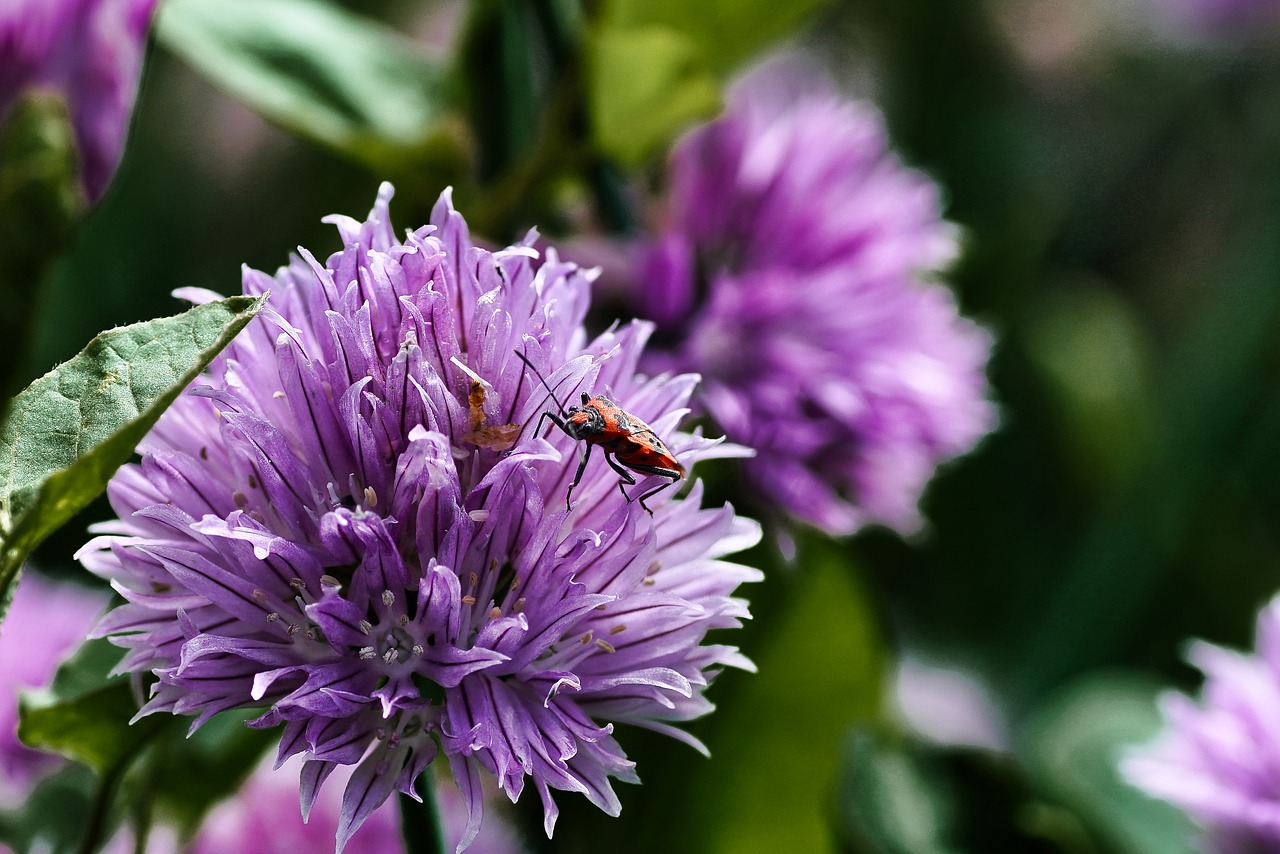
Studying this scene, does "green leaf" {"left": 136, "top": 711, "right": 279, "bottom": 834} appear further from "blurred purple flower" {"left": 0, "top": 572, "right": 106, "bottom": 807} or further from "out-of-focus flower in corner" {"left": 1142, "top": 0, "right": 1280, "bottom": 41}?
"out-of-focus flower in corner" {"left": 1142, "top": 0, "right": 1280, "bottom": 41}

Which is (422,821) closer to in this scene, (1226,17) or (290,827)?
(290,827)

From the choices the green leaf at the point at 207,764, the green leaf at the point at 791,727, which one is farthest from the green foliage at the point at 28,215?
the green leaf at the point at 791,727


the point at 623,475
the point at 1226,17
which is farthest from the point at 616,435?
the point at 1226,17

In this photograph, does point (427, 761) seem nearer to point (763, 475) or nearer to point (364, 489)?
point (364, 489)

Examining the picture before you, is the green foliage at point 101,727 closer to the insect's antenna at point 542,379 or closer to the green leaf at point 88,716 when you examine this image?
the green leaf at point 88,716

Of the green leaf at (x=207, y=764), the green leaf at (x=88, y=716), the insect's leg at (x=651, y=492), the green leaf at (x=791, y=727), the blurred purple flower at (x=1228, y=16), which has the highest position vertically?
the blurred purple flower at (x=1228, y=16)

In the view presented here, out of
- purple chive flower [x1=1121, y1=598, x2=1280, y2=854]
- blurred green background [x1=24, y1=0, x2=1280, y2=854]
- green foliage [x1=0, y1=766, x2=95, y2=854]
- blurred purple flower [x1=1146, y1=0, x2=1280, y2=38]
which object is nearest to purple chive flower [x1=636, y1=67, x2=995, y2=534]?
blurred green background [x1=24, y1=0, x2=1280, y2=854]

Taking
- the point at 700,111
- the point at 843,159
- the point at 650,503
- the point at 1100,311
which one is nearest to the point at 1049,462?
the point at 1100,311
